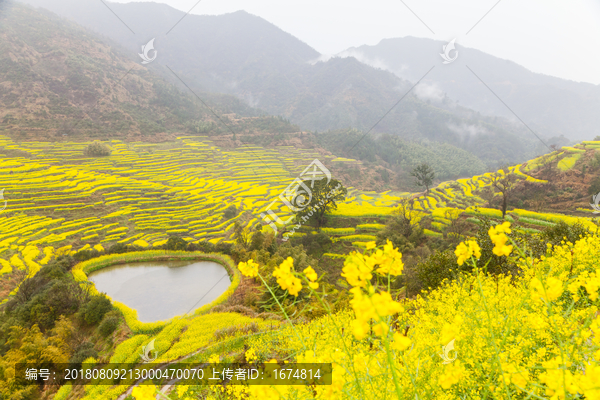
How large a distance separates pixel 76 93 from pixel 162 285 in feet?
135

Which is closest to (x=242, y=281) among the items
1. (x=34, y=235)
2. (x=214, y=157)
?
(x=34, y=235)

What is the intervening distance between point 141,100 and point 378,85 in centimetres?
8260

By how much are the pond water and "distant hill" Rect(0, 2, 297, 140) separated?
936 inches

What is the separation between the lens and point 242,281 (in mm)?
10234

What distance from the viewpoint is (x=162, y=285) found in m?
9.95

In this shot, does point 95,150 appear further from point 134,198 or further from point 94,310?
point 94,310

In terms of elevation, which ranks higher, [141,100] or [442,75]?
[442,75]

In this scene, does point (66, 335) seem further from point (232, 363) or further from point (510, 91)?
point (510, 91)

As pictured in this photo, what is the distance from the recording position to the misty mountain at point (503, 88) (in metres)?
103

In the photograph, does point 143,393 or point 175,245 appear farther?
point 175,245

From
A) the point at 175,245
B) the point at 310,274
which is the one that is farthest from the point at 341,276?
the point at 175,245
